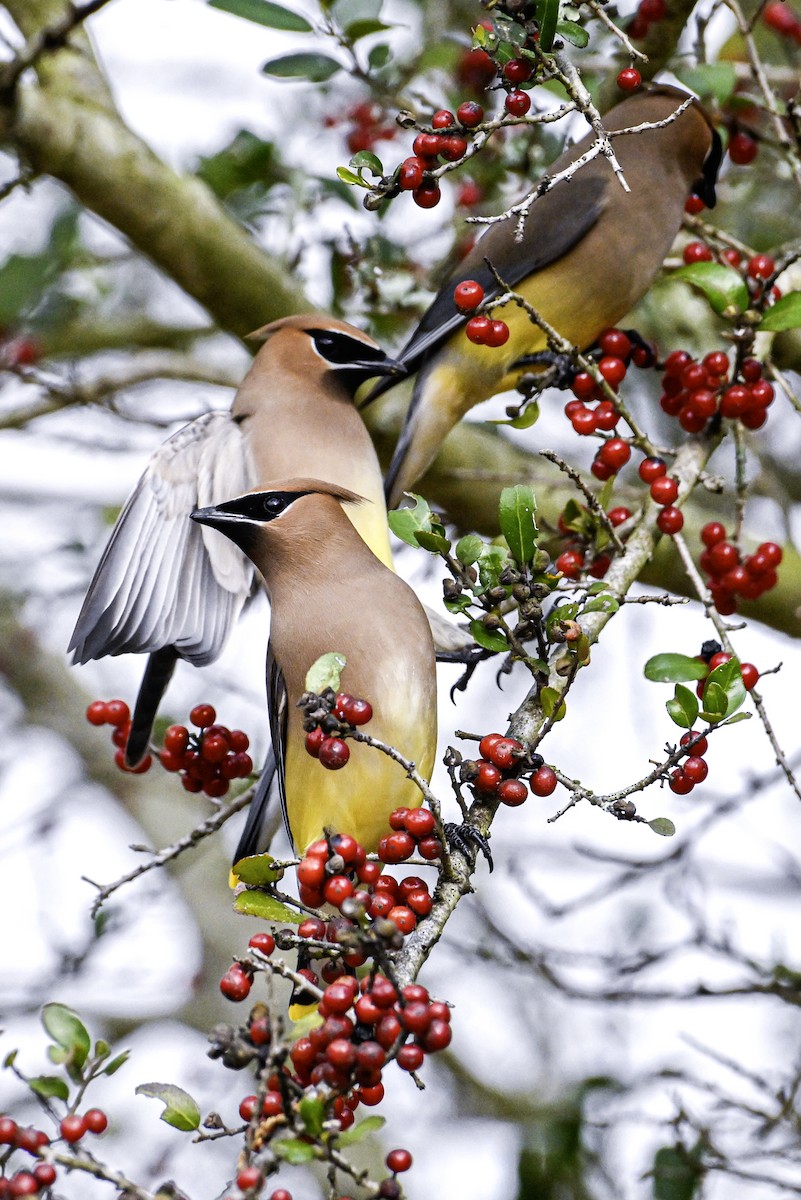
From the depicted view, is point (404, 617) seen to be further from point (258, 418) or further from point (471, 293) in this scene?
point (258, 418)

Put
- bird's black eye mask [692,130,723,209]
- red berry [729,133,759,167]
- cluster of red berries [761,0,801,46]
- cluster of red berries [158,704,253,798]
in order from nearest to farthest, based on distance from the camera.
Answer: cluster of red berries [158,704,253,798] → bird's black eye mask [692,130,723,209] → red berry [729,133,759,167] → cluster of red berries [761,0,801,46]

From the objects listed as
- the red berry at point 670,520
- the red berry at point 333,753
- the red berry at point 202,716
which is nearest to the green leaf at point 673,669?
the red berry at point 670,520

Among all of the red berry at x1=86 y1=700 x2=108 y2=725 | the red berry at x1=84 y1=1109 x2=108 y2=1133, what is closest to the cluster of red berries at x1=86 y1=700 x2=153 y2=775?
the red berry at x1=86 y1=700 x2=108 y2=725

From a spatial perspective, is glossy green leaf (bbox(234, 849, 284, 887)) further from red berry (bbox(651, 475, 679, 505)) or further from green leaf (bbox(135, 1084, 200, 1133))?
red berry (bbox(651, 475, 679, 505))

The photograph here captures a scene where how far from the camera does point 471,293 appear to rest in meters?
2.35

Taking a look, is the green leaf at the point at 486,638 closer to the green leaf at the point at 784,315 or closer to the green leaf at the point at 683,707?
the green leaf at the point at 683,707

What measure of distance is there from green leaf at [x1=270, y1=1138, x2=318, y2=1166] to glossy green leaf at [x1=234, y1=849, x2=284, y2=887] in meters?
0.45

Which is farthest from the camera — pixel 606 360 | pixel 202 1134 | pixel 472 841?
pixel 606 360

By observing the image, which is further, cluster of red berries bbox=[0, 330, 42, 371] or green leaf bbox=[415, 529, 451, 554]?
cluster of red berries bbox=[0, 330, 42, 371]

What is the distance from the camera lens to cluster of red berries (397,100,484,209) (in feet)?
6.66

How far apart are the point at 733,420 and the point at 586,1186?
190cm

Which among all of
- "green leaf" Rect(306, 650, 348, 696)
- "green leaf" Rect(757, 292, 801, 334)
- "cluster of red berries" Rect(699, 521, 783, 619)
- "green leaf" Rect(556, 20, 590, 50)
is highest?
"green leaf" Rect(556, 20, 590, 50)

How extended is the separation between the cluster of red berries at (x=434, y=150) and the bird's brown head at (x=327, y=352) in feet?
3.76

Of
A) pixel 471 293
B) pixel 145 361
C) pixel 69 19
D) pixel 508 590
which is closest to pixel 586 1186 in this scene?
pixel 508 590
